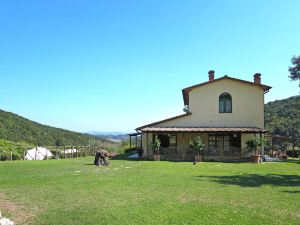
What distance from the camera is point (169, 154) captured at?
30.2 meters

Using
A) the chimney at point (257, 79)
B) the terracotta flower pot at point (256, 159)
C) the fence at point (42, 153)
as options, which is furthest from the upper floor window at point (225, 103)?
the fence at point (42, 153)

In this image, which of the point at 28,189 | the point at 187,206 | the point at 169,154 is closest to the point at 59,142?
the point at 169,154

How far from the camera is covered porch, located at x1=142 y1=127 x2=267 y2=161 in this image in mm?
29344

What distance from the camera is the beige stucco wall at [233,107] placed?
31203 mm

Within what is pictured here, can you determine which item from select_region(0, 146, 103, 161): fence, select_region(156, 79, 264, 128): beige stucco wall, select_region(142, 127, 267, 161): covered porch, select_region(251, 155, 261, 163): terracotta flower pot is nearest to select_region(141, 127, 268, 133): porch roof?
select_region(142, 127, 267, 161): covered porch

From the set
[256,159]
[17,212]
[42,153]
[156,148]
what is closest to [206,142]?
[156,148]

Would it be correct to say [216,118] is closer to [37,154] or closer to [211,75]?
[211,75]

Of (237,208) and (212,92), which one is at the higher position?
(212,92)

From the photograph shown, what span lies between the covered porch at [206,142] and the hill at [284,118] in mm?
17051

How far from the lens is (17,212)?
9.10m

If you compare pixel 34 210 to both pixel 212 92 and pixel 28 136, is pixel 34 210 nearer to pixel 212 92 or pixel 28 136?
pixel 212 92

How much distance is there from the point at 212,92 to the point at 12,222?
25.6 metres

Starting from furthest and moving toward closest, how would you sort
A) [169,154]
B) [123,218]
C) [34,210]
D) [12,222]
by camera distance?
[169,154] → [34,210] → [123,218] → [12,222]

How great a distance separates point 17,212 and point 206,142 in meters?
23.6
